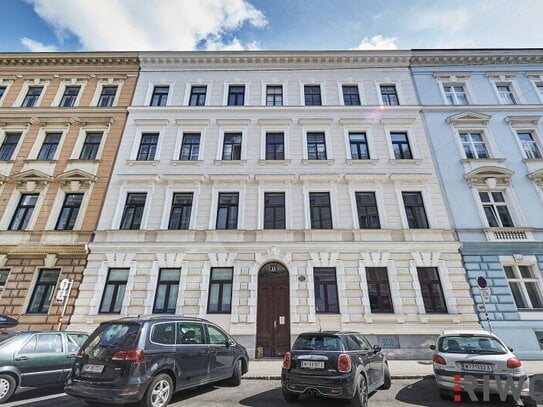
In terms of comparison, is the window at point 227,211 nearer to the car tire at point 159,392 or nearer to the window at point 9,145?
the car tire at point 159,392

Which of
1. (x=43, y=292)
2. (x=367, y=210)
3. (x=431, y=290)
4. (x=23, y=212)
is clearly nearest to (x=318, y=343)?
(x=431, y=290)

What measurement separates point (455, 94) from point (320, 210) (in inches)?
478

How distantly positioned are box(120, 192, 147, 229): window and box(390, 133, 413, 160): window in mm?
13769

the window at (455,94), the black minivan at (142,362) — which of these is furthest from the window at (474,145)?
the black minivan at (142,362)

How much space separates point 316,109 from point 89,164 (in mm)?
13157

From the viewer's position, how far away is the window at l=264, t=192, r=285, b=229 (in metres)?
13.4

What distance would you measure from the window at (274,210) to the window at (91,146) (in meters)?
10.0

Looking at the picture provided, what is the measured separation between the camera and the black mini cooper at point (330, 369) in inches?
207

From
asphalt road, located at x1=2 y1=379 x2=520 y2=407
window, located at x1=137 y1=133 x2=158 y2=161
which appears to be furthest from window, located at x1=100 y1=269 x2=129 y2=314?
window, located at x1=137 y1=133 x2=158 y2=161

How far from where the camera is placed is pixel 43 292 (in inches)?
485

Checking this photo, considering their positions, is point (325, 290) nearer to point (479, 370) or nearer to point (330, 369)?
point (479, 370)

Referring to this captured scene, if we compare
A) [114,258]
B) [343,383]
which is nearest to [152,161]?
[114,258]

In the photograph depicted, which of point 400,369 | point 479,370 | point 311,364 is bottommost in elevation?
point 400,369

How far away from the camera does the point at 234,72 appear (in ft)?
59.4
